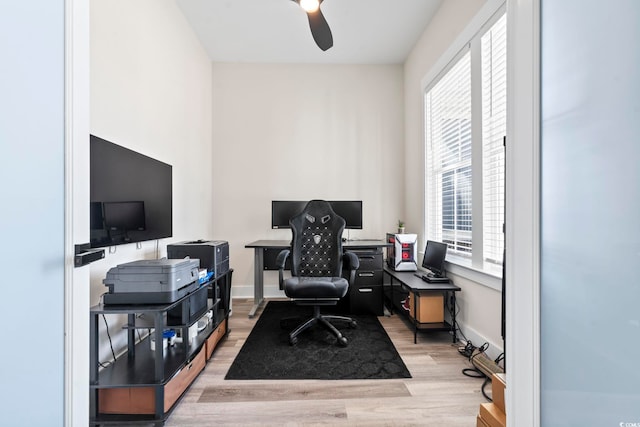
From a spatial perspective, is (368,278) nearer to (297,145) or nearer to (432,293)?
(432,293)

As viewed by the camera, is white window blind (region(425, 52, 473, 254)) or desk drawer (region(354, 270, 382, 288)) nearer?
white window blind (region(425, 52, 473, 254))

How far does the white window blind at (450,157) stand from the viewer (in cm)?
231

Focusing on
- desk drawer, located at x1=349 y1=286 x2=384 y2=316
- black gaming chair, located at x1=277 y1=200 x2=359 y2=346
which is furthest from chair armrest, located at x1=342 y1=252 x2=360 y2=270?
desk drawer, located at x1=349 y1=286 x2=384 y2=316

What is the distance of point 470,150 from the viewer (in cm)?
225

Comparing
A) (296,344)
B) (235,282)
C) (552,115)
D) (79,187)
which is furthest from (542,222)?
(235,282)

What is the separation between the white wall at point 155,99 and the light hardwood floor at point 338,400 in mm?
733

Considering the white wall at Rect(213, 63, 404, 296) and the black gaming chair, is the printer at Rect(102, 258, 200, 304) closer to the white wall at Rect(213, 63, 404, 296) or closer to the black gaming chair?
the black gaming chair

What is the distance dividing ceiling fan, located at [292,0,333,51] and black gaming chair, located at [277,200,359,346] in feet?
4.54

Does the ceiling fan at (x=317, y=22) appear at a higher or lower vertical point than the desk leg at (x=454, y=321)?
higher

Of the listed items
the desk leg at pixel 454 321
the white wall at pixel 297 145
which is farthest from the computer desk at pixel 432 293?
the white wall at pixel 297 145

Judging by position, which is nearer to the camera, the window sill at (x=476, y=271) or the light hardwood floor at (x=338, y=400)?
the light hardwood floor at (x=338, y=400)

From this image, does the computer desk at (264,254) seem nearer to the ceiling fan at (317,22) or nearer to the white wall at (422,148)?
the white wall at (422,148)

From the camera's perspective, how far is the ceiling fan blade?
2.00m

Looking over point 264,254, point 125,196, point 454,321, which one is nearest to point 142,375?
point 125,196
